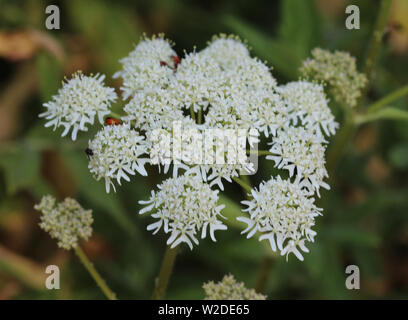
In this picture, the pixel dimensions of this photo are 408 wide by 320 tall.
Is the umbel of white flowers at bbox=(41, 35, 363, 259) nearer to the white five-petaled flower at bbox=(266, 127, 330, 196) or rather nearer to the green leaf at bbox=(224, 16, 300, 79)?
the white five-petaled flower at bbox=(266, 127, 330, 196)

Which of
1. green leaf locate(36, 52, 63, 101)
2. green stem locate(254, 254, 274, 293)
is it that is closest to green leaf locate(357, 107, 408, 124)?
green stem locate(254, 254, 274, 293)

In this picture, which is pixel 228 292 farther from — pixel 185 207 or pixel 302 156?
pixel 302 156

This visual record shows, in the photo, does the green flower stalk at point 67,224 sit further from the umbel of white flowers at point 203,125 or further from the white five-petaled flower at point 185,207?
the white five-petaled flower at point 185,207

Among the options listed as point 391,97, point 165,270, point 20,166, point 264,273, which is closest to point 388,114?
point 391,97
